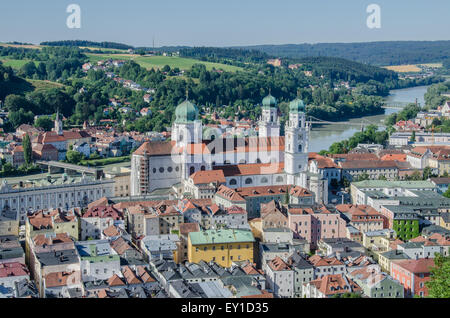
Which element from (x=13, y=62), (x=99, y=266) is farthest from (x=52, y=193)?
(x=13, y=62)

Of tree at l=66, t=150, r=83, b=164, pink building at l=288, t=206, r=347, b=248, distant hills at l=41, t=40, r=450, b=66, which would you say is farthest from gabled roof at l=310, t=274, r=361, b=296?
distant hills at l=41, t=40, r=450, b=66

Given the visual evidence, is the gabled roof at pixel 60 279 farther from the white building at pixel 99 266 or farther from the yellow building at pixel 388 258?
the yellow building at pixel 388 258

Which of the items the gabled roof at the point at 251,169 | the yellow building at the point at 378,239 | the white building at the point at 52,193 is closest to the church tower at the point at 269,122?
the gabled roof at the point at 251,169

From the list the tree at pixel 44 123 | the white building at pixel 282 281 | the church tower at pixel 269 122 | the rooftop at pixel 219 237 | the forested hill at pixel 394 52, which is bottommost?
the white building at pixel 282 281
